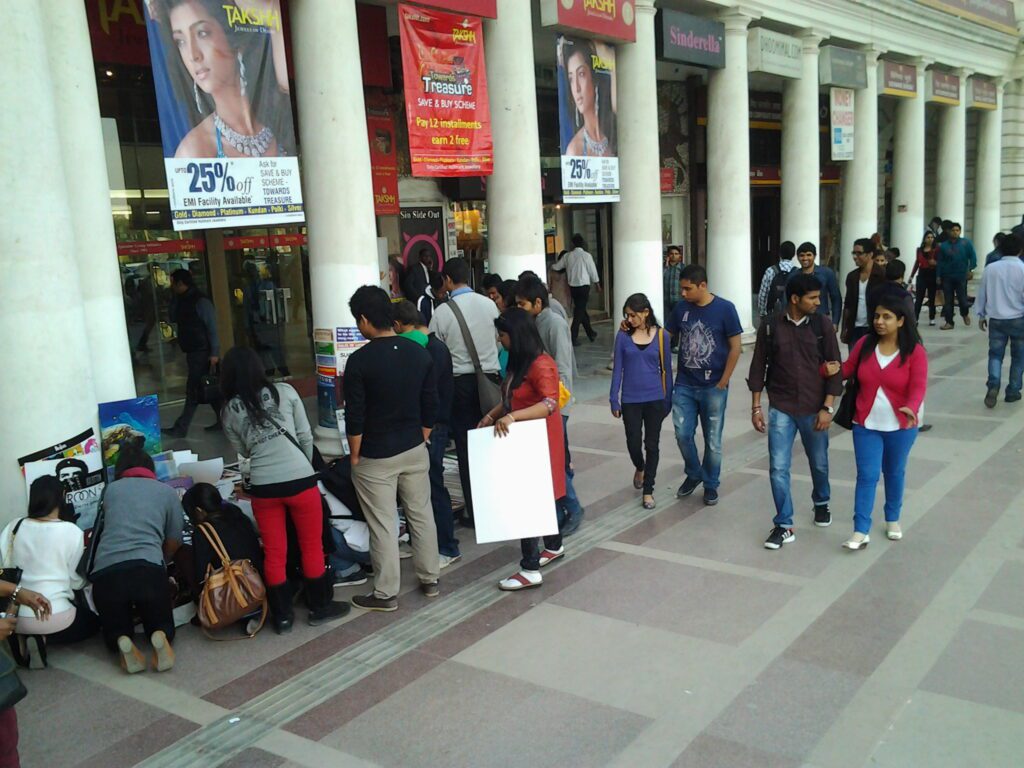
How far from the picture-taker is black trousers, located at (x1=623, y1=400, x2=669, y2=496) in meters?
6.80

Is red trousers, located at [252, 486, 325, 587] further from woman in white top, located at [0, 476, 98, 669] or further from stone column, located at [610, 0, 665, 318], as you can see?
stone column, located at [610, 0, 665, 318]

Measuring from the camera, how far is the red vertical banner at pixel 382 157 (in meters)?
12.2

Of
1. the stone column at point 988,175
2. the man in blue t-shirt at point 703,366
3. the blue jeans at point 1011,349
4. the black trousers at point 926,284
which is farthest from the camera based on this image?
the stone column at point 988,175

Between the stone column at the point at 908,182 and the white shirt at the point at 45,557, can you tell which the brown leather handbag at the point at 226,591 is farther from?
the stone column at the point at 908,182

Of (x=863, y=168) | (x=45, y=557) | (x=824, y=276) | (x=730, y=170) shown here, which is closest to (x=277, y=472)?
(x=45, y=557)

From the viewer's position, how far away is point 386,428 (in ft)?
16.6

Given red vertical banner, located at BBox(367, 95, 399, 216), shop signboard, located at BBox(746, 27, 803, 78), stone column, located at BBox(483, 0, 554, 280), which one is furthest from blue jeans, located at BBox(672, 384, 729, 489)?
shop signboard, located at BBox(746, 27, 803, 78)

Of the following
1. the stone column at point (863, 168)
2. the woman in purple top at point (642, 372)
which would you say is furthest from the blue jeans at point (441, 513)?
the stone column at point (863, 168)

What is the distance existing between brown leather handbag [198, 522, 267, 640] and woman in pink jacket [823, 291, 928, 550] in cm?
377

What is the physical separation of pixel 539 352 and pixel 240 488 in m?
2.35

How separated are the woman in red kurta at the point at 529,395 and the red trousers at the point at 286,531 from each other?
115 centimetres

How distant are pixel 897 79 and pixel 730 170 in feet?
22.0

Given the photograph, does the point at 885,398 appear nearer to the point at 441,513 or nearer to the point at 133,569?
the point at 441,513

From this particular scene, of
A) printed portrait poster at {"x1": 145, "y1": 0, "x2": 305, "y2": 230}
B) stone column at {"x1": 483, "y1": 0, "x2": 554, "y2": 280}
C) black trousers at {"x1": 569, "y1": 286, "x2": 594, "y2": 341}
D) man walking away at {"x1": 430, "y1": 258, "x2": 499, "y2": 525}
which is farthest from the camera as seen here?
black trousers at {"x1": 569, "y1": 286, "x2": 594, "y2": 341}
